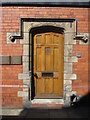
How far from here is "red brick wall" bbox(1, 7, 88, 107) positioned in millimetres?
4742

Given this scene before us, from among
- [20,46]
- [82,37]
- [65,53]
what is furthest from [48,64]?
[82,37]

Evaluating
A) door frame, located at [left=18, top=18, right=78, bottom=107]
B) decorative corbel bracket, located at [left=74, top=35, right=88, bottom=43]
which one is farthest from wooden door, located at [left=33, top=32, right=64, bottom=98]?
decorative corbel bracket, located at [left=74, top=35, right=88, bottom=43]

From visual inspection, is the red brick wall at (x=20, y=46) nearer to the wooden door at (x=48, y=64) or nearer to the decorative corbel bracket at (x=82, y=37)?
the decorative corbel bracket at (x=82, y=37)

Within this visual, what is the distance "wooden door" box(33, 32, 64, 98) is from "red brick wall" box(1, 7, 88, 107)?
0.57 m

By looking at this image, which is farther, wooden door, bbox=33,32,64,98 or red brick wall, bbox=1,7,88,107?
wooden door, bbox=33,32,64,98

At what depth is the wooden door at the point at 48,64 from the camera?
197 inches

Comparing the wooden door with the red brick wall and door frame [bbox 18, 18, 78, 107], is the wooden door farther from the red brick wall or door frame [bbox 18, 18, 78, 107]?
the red brick wall

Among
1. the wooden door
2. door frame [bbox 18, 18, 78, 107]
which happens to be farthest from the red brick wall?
the wooden door

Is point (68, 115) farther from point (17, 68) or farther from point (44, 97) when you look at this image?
point (17, 68)

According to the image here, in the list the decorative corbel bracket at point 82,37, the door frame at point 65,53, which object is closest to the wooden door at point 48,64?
the door frame at point 65,53

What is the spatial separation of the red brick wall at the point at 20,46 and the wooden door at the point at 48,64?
0.57 metres

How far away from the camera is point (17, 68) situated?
489 cm

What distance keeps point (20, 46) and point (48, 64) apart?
1.21 meters

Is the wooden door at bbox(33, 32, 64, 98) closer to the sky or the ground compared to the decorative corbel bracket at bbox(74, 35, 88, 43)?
closer to the ground
